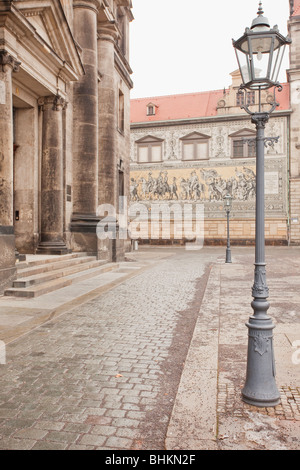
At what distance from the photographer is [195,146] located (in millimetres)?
38094

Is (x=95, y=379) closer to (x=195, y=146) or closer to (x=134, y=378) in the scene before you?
(x=134, y=378)

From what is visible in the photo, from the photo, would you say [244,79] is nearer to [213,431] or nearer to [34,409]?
[213,431]

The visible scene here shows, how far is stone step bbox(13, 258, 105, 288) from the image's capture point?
31.5ft

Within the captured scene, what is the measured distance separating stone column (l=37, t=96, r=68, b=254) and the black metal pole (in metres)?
10.6

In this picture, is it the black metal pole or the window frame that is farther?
the window frame

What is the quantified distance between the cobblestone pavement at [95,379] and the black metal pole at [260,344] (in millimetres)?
818

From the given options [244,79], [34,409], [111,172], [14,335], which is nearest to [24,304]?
[14,335]

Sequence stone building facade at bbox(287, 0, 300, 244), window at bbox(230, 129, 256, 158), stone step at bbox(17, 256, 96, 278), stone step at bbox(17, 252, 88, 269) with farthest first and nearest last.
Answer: window at bbox(230, 129, 256, 158) < stone building facade at bbox(287, 0, 300, 244) < stone step at bbox(17, 252, 88, 269) < stone step at bbox(17, 256, 96, 278)

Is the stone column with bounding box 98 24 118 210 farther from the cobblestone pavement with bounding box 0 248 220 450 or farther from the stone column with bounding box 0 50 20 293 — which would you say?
the cobblestone pavement with bounding box 0 248 220 450

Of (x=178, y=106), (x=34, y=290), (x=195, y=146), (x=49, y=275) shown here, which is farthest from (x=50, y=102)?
(x=178, y=106)

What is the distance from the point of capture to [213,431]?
327 cm

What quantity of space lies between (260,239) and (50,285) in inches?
272

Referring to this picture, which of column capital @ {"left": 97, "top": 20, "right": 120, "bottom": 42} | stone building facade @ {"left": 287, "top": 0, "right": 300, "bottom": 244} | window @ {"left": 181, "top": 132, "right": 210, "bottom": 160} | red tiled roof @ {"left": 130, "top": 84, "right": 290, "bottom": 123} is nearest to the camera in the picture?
column capital @ {"left": 97, "top": 20, "right": 120, "bottom": 42}

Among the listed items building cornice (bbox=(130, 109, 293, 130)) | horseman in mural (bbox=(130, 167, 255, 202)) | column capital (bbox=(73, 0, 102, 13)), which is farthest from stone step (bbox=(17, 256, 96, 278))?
building cornice (bbox=(130, 109, 293, 130))
